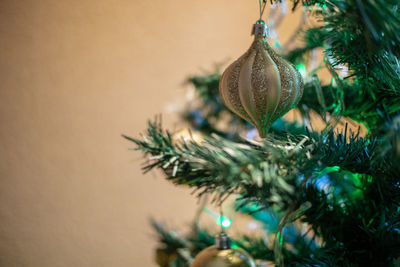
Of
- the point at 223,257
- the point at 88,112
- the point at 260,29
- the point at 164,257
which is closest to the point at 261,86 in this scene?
the point at 260,29

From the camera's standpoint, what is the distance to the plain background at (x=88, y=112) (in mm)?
896

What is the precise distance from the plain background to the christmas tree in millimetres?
528

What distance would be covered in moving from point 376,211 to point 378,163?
3.7 inches

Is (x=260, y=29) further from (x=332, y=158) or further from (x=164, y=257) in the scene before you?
(x=164, y=257)

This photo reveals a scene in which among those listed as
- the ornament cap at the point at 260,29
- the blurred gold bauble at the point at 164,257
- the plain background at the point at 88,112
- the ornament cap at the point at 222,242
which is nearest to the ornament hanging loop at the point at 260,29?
the ornament cap at the point at 260,29

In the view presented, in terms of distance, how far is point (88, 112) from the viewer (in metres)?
0.95

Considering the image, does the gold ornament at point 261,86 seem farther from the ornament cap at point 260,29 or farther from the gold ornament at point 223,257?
the gold ornament at point 223,257

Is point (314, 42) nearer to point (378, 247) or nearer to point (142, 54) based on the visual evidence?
point (378, 247)

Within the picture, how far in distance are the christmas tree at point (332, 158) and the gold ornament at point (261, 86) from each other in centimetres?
2

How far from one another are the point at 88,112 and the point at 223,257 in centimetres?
67

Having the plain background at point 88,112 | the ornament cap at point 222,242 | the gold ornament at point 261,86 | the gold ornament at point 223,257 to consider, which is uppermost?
the plain background at point 88,112

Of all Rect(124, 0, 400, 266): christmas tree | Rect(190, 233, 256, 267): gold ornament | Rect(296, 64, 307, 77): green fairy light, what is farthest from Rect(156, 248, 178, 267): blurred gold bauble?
Rect(296, 64, 307, 77): green fairy light

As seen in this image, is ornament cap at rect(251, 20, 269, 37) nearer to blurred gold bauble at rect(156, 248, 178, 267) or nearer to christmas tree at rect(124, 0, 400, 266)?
christmas tree at rect(124, 0, 400, 266)

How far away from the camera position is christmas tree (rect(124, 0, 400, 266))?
20 cm
